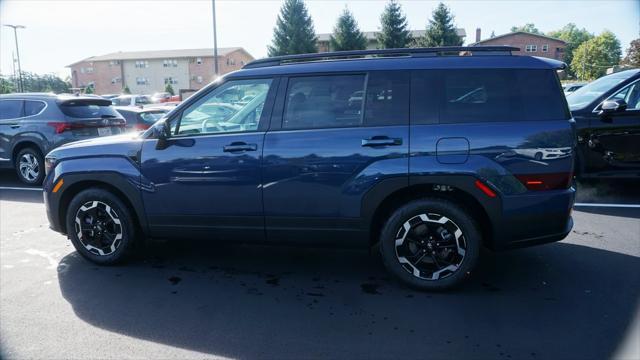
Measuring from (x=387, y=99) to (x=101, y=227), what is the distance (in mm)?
3074

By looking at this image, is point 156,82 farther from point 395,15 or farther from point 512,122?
point 512,122

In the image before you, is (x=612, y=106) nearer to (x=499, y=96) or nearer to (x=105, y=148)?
(x=499, y=96)

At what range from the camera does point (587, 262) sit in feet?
15.1

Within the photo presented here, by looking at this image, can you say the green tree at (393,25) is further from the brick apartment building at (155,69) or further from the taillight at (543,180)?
the taillight at (543,180)

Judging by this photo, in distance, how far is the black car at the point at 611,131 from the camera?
6836mm

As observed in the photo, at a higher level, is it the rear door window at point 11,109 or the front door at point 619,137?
the rear door window at point 11,109

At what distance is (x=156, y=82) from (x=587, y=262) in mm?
74119

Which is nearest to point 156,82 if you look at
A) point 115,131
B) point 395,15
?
point 395,15

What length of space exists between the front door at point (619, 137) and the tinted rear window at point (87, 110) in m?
8.95

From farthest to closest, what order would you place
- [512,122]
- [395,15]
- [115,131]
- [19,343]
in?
[395,15], [115,131], [512,122], [19,343]

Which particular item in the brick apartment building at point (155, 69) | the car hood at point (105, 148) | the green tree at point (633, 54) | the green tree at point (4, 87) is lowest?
the car hood at point (105, 148)

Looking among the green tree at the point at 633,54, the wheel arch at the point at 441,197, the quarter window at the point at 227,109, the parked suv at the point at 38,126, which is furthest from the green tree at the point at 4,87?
the green tree at the point at 633,54

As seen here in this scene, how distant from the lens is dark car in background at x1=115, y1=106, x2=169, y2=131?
11297mm

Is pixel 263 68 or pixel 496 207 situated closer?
pixel 496 207
